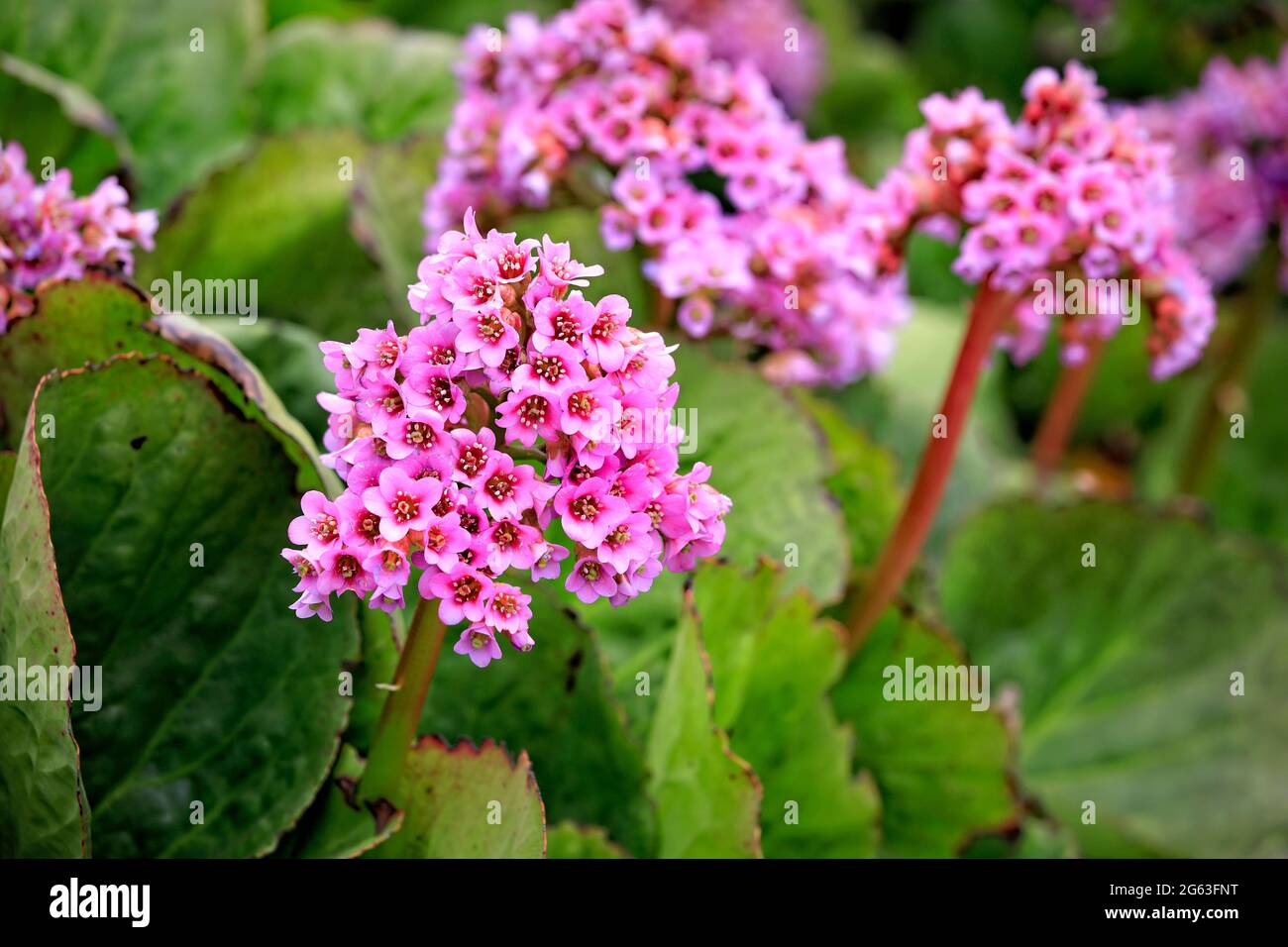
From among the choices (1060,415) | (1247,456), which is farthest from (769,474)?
(1247,456)

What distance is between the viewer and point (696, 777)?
1342mm

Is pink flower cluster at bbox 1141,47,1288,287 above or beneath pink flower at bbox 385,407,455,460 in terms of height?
above

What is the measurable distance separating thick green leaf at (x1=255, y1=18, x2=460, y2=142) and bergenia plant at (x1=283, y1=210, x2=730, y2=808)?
1.23m

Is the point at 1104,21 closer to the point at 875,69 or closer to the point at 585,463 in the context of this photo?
the point at 875,69

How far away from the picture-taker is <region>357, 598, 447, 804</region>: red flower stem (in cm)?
104

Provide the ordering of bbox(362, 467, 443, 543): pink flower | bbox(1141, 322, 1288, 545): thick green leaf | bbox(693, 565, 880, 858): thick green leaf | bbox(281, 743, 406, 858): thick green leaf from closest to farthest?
bbox(362, 467, 443, 543): pink flower < bbox(281, 743, 406, 858): thick green leaf < bbox(693, 565, 880, 858): thick green leaf < bbox(1141, 322, 1288, 545): thick green leaf

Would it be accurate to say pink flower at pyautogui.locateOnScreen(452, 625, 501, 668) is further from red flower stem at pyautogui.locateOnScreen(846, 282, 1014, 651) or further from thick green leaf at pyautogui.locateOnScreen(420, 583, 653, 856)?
red flower stem at pyautogui.locateOnScreen(846, 282, 1014, 651)

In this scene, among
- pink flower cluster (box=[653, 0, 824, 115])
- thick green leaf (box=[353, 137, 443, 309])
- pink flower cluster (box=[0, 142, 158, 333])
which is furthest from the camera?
pink flower cluster (box=[653, 0, 824, 115])

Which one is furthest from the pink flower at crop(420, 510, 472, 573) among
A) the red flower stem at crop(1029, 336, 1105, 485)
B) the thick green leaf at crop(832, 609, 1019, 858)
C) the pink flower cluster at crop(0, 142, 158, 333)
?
the red flower stem at crop(1029, 336, 1105, 485)

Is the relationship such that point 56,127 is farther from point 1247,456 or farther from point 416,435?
point 1247,456

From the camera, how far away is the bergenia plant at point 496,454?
91cm

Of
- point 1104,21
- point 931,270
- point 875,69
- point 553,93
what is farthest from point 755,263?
point 1104,21

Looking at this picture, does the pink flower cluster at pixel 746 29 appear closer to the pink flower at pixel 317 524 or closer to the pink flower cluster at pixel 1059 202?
the pink flower cluster at pixel 1059 202

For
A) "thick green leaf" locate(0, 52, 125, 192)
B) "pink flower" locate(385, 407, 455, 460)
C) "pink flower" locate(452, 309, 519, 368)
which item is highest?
"thick green leaf" locate(0, 52, 125, 192)
